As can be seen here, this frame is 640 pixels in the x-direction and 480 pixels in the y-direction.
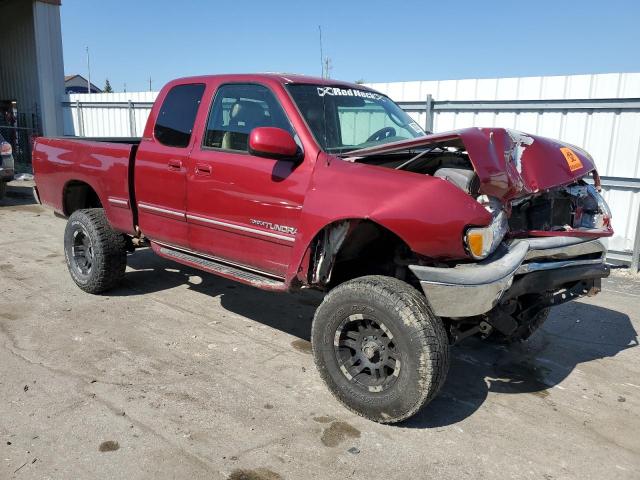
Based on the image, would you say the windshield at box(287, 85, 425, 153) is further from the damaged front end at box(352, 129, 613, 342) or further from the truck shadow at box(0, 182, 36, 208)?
the truck shadow at box(0, 182, 36, 208)

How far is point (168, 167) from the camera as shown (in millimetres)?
4320

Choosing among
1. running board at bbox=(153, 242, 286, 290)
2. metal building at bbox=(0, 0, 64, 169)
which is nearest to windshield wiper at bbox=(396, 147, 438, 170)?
running board at bbox=(153, 242, 286, 290)

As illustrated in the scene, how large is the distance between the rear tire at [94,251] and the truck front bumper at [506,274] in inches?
129

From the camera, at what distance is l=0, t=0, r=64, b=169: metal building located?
52.9ft

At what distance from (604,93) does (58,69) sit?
51.1 ft

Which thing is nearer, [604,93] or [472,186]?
[472,186]

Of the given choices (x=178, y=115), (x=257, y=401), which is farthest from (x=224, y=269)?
(x=178, y=115)

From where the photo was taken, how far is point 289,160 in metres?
3.50

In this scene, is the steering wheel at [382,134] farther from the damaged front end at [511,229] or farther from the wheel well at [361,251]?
the wheel well at [361,251]

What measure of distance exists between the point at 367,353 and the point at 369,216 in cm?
84

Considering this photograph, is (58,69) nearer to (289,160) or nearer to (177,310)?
(177,310)

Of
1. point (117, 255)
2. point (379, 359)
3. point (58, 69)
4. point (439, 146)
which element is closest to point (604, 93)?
point (439, 146)

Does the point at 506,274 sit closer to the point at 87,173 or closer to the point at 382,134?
the point at 382,134

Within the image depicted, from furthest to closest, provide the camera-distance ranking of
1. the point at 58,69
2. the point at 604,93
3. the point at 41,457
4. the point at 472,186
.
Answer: the point at 58,69 < the point at 604,93 < the point at 472,186 < the point at 41,457
